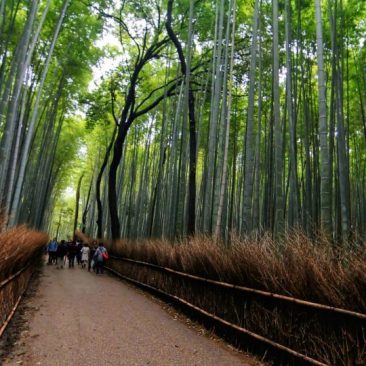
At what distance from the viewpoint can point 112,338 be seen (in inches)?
144

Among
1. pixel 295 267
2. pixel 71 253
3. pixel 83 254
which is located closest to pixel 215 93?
pixel 295 267

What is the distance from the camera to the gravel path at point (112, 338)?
3045 millimetres

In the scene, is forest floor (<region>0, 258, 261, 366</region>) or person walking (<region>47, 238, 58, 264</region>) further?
person walking (<region>47, 238, 58, 264</region>)

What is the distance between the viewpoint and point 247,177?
17.6 ft

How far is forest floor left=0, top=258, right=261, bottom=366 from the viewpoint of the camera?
9.98ft

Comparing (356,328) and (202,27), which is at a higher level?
(202,27)

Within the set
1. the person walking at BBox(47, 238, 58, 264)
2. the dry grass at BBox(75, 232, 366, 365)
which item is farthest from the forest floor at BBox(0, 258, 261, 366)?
the person walking at BBox(47, 238, 58, 264)

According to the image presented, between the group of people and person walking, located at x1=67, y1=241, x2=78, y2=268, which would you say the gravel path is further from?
person walking, located at x1=67, y1=241, x2=78, y2=268

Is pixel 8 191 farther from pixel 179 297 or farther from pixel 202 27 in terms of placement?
pixel 202 27

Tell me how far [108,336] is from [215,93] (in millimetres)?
4840

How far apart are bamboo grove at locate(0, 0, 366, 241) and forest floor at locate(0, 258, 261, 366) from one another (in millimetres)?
1760

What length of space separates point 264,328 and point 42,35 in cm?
884

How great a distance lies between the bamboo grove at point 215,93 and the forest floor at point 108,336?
1.76 meters

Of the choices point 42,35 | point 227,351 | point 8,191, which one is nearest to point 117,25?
point 42,35
